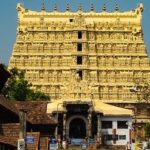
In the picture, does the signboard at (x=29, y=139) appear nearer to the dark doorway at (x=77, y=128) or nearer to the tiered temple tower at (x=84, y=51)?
the dark doorway at (x=77, y=128)

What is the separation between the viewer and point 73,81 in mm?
112812

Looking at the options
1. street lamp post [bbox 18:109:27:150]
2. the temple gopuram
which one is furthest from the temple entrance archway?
street lamp post [bbox 18:109:27:150]

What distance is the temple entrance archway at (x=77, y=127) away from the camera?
357ft

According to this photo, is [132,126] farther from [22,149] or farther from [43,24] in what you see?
[22,149]

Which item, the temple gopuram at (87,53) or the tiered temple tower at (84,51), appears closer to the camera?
the temple gopuram at (87,53)

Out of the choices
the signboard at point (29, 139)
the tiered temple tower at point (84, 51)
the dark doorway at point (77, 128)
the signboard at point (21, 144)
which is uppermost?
the tiered temple tower at point (84, 51)

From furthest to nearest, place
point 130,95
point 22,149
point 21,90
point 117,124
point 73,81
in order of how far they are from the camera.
→ point 130,95 < point 73,81 < point 117,124 < point 21,90 < point 22,149

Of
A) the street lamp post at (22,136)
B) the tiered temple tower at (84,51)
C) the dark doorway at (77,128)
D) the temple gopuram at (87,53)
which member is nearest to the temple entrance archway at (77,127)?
the dark doorway at (77,128)

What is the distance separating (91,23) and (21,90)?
3575 cm

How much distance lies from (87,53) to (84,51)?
0.70 m

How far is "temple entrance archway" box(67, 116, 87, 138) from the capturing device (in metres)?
109

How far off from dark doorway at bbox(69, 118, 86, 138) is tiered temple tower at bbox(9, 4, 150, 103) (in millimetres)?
12583

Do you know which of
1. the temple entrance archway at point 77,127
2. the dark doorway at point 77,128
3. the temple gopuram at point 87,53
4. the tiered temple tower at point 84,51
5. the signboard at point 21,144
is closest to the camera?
the signboard at point 21,144

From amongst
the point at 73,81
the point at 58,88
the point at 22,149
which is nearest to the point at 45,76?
the point at 58,88
